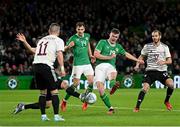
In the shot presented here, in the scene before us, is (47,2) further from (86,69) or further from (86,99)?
(86,99)

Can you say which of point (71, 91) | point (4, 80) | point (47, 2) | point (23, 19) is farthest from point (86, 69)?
point (47, 2)

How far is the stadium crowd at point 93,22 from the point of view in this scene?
36.2 metres

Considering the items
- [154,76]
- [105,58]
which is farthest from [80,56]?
[154,76]

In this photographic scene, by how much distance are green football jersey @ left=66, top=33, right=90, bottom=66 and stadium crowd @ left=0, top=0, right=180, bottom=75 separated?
14599 millimetres

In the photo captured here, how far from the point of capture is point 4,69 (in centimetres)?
3441

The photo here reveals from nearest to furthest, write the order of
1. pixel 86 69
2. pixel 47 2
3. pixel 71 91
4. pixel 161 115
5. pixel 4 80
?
pixel 161 115 < pixel 71 91 < pixel 86 69 < pixel 4 80 < pixel 47 2

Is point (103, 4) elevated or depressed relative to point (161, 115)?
elevated

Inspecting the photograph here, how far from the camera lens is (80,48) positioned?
1991 centimetres

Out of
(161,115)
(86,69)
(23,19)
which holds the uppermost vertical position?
(23,19)

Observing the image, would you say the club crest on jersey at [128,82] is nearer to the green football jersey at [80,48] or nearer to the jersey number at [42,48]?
Answer: the green football jersey at [80,48]

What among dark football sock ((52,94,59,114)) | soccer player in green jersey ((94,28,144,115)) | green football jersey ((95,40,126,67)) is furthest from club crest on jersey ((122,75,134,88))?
dark football sock ((52,94,59,114))

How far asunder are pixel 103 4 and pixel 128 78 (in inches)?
343

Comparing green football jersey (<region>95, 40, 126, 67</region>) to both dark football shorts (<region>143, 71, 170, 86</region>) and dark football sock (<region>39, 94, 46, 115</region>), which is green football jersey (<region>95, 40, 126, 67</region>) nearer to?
dark football shorts (<region>143, 71, 170, 86</region>)

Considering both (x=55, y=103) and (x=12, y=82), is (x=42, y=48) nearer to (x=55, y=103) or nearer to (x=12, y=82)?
(x=55, y=103)
